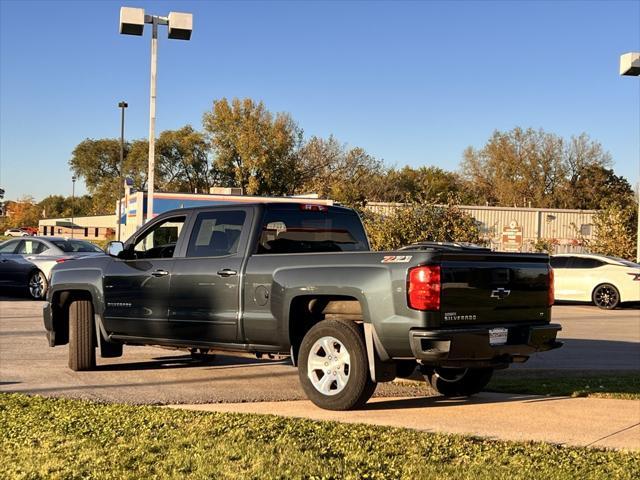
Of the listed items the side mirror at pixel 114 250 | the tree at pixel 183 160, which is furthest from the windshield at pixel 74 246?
the tree at pixel 183 160

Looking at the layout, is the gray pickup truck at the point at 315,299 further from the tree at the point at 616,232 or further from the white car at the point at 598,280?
the tree at the point at 616,232

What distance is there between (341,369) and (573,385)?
3.05 metres

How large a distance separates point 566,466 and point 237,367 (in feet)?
18.0

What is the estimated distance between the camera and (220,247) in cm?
817

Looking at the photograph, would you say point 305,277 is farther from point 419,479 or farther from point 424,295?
point 419,479

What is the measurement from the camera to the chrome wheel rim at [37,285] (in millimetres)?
18516

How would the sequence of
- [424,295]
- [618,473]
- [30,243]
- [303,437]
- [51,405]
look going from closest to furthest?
[618,473] < [303,437] < [424,295] < [51,405] < [30,243]

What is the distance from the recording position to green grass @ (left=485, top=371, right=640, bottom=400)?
8.18 meters

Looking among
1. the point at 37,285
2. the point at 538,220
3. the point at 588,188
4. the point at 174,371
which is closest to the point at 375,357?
the point at 174,371

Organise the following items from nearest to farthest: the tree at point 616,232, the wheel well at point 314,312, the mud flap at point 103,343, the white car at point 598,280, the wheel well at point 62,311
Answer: the wheel well at point 314,312, the mud flap at point 103,343, the wheel well at point 62,311, the white car at point 598,280, the tree at point 616,232

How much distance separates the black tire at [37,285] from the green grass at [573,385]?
41.2 feet

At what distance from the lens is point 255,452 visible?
17.3ft

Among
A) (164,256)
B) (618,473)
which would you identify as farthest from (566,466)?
(164,256)

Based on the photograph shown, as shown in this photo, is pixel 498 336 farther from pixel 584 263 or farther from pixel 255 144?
pixel 255 144
